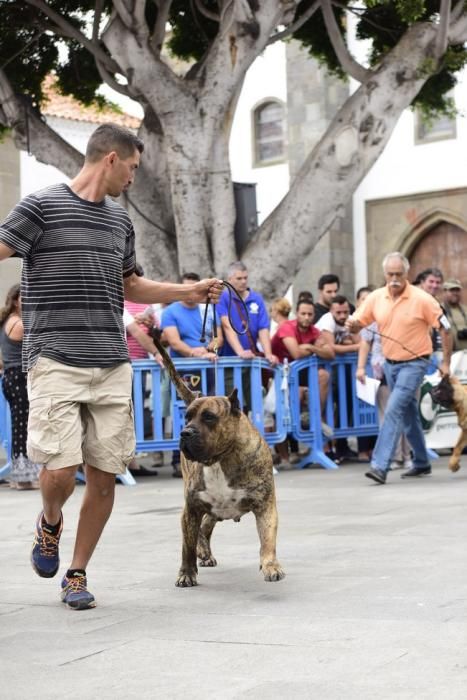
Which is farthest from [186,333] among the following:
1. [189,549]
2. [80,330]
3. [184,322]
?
[80,330]

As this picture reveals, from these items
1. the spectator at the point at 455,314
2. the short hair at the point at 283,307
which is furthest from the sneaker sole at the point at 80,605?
the spectator at the point at 455,314

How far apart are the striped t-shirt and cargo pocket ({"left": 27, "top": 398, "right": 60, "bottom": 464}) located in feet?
0.71

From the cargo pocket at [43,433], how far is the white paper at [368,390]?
7.87m

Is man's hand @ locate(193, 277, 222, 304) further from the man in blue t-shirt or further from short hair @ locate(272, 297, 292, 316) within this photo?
short hair @ locate(272, 297, 292, 316)

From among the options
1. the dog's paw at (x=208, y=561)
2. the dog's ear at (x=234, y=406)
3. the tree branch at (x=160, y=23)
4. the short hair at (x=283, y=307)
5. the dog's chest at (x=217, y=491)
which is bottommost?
the dog's paw at (x=208, y=561)

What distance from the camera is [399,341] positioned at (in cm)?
1161

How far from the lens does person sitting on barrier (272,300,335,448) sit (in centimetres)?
1363

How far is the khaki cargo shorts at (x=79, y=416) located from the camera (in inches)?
223

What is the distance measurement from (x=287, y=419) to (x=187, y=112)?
4.29m

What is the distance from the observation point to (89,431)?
5.87 meters

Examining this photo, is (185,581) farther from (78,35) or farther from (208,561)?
(78,35)

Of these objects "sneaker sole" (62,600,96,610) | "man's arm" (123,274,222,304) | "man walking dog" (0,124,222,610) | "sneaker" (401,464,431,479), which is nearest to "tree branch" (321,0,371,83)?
"sneaker" (401,464,431,479)

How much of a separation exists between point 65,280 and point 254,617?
1.72 meters

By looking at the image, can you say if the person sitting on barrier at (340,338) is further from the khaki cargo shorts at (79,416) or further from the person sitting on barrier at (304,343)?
the khaki cargo shorts at (79,416)
